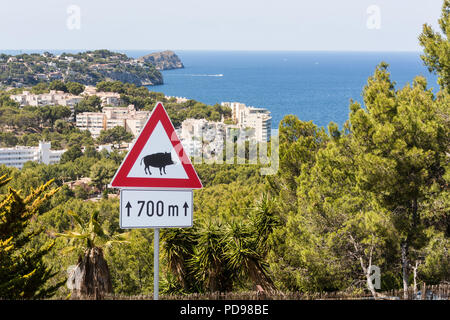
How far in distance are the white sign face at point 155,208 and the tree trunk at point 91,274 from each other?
3.42m

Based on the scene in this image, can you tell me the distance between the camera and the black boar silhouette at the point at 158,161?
3154 mm

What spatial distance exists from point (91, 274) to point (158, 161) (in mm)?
3653

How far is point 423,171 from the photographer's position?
26.3 feet

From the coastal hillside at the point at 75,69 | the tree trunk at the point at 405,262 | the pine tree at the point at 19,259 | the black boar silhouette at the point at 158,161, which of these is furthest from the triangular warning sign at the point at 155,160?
the coastal hillside at the point at 75,69

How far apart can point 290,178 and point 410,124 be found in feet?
16.4

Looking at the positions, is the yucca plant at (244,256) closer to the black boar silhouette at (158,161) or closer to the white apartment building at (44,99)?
the black boar silhouette at (158,161)

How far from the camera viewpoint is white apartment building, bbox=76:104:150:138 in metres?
95.7

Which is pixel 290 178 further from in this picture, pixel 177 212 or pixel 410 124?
pixel 177 212

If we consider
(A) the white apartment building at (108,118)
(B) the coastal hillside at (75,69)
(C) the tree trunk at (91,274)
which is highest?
(B) the coastal hillside at (75,69)

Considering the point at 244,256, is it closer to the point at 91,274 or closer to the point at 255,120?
the point at 91,274

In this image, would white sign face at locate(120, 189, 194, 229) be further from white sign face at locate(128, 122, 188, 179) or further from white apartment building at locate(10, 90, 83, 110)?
white apartment building at locate(10, 90, 83, 110)

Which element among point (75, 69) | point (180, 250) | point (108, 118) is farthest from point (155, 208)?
point (75, 69)

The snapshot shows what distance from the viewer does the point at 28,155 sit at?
84688 mm

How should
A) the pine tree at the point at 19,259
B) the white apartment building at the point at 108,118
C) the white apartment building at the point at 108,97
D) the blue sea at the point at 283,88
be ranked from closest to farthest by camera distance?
the pine tree at the point at 19,259 → the blue sea at the point at 283,88 → the white apartment building at the point at 108,118 → the white apartment building at the point at 108,97
